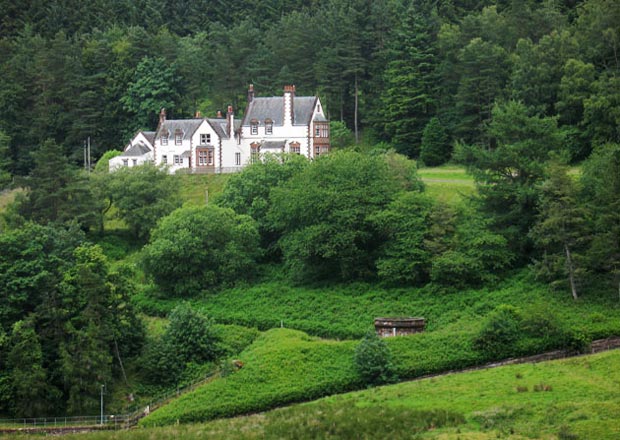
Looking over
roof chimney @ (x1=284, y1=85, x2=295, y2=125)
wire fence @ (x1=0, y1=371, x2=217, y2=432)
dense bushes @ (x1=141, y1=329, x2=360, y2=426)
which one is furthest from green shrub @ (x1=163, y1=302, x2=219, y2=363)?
roof chimney @ (x1=284, y1=85, x2=295, y2=125)

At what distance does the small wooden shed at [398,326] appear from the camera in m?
49.8

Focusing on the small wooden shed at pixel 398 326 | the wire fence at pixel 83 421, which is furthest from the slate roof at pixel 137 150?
the wire fence at pixel 83 421

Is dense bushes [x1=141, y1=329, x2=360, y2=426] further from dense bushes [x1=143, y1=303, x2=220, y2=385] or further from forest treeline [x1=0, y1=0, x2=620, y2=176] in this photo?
forest treeline [x1=0, y1=0, x2=620, y2=176]

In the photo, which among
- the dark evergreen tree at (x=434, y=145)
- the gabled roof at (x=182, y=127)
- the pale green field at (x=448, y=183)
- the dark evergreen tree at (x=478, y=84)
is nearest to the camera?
the pale green field at (x=448, y=183)

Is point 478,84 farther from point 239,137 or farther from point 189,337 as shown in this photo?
point 189,337

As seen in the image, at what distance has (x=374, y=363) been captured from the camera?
4594 cm

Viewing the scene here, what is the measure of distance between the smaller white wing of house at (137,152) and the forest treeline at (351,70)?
8.31 m

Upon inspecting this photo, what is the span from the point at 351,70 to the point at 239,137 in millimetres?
13494

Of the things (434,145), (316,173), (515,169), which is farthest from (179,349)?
(434,145)

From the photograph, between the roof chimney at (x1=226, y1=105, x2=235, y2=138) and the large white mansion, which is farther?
the roof chimney at (x1=226, y1=105, x2=235, y2=138)

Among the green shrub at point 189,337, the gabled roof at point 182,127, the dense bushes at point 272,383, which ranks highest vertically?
the gabled roof at point 182,127

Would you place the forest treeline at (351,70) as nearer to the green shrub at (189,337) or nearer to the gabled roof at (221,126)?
the gabled roof at (221,126)

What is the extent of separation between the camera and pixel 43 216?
66062mm

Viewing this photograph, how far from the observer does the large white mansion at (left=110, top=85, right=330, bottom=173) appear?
81125 mm
